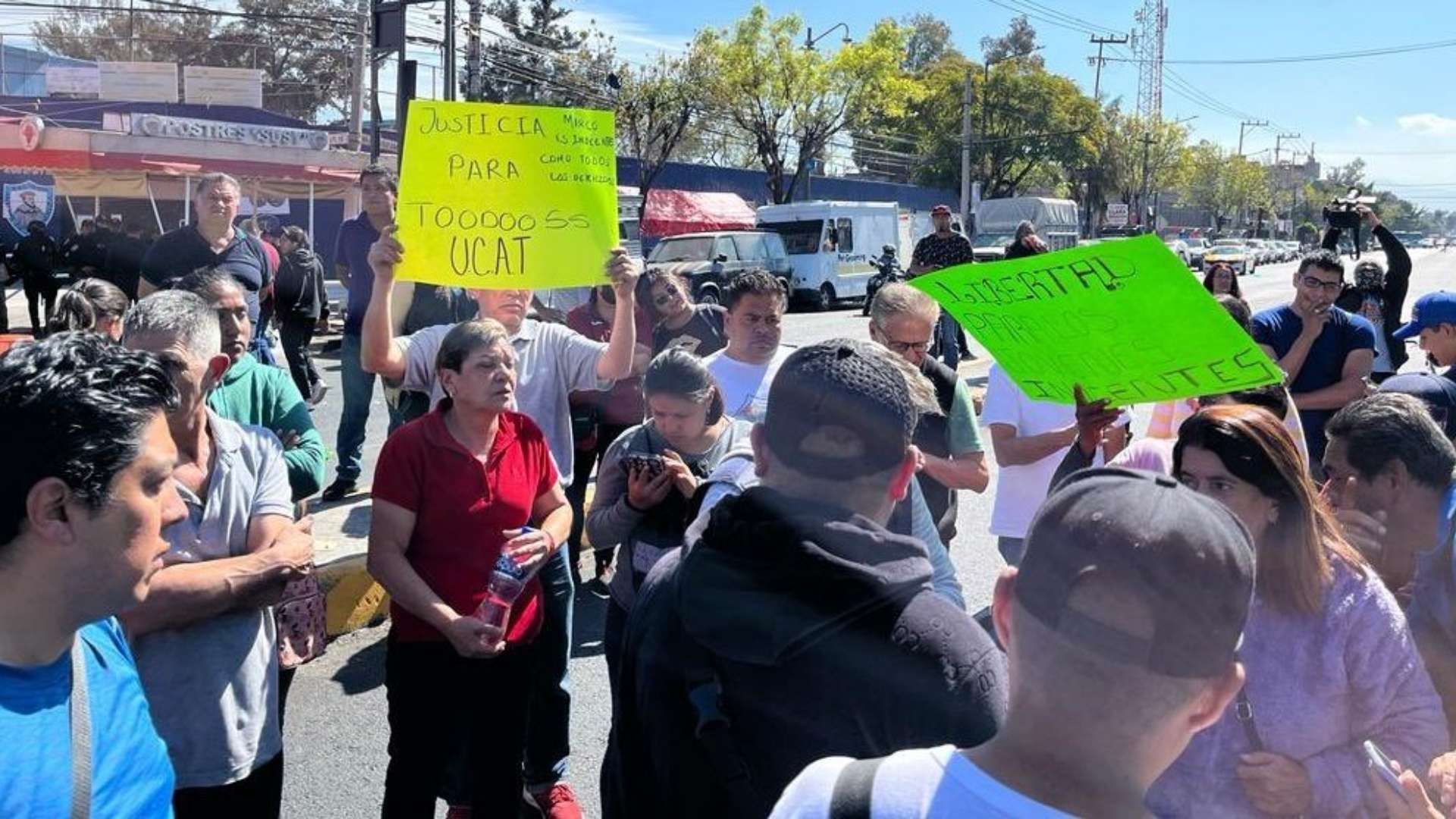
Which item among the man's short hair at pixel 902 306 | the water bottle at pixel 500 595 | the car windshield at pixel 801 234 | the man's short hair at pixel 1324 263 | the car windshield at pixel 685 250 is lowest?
the water bottle at pixel 500 595

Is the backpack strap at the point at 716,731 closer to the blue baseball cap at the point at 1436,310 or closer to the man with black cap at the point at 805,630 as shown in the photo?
the man with black cap at the point at 805,630

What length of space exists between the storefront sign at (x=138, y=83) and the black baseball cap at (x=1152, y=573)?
38295 mm

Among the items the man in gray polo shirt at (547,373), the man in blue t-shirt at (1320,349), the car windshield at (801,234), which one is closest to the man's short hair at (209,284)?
the man in gray polo shirt at (547,373)

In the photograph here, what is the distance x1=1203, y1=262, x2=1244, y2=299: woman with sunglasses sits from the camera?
8.23 meters

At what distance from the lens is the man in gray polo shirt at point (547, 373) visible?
3688 mm

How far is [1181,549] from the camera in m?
1.19

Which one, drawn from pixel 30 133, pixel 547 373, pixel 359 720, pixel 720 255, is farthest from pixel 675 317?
pixel 30 133

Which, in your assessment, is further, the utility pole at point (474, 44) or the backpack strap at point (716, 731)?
the utility pole at point (474, 44)

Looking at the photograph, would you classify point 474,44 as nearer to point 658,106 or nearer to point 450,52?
point 450,52

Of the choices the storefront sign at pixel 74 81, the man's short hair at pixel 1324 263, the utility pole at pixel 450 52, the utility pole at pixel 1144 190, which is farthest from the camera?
the utility pole at pixel 1144 190

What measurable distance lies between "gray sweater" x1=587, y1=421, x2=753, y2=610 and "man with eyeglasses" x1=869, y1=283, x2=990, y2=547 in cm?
71

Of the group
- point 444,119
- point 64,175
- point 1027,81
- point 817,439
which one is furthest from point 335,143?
point 1027,81

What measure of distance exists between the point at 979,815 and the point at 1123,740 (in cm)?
17

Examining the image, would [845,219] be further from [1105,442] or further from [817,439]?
[817,439]
